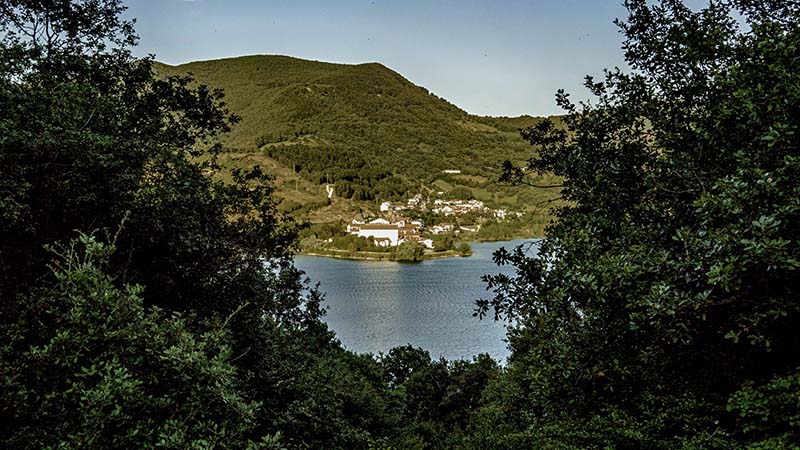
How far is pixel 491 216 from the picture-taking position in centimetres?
7731

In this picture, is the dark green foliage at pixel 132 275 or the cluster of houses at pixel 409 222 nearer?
the dark green foliage at pixel 132 275

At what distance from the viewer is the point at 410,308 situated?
32812 millimetres

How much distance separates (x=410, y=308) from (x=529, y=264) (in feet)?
94.7

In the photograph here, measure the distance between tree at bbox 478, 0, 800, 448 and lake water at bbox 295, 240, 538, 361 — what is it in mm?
11087

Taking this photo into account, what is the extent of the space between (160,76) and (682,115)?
302 inches

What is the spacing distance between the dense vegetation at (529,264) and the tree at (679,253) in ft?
0.06

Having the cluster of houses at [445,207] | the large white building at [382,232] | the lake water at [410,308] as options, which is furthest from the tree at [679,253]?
the cluster of houses at [445,207]

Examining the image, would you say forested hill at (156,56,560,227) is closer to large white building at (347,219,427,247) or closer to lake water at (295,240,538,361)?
large white building at (347,219,427,247)

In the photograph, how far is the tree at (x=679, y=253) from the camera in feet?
9.34

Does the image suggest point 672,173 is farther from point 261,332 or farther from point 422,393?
point 422,393

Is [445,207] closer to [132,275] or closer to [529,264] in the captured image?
[132,275]

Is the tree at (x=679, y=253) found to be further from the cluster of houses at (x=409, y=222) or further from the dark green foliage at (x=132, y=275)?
the cluster of houses at (x=409, y=222)

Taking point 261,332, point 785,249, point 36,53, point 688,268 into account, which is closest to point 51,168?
point 36,53

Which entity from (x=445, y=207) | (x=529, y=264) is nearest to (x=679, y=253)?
(x=529, y=264)
